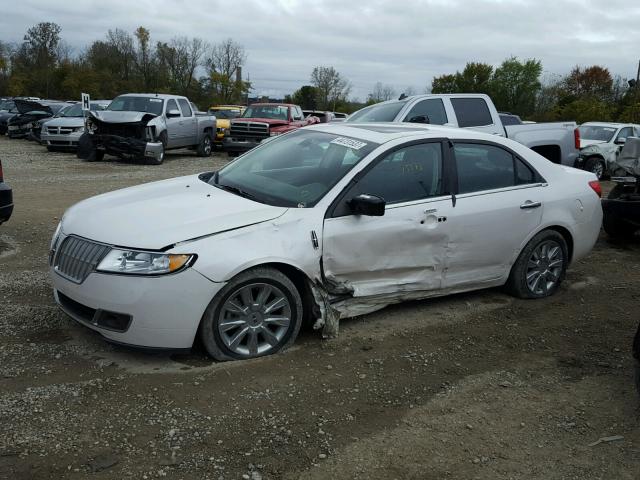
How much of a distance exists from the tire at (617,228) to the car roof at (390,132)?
3.55m

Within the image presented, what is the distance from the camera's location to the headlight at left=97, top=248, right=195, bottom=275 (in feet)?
12.7

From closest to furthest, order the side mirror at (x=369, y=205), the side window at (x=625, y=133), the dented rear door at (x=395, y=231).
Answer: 1. the side mirror at (x=369, y=205)
2. the dented rear door at (x=395, y=231)
3. the side window at (x=625, y=133)

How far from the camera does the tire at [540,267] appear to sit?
5668 millimetres

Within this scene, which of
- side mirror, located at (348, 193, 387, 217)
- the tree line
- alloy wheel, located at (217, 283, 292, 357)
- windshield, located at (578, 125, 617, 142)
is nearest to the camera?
alloy wheel, located at (217, 283, 292, 357)

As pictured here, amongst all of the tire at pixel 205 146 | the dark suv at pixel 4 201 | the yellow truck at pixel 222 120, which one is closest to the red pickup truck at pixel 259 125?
the tire at pixel 205 146

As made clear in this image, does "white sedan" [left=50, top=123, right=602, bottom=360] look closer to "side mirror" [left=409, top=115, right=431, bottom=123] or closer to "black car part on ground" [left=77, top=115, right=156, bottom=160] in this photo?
"side mirror" [left=409, top=115, right=431, bottom=123]

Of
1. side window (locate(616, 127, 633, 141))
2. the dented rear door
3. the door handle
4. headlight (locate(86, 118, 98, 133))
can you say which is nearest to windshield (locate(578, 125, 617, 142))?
side window (locate(616, 127, 633, 141))

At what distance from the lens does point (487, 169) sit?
5.44m

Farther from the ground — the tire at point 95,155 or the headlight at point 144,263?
the headlight at point 144,263

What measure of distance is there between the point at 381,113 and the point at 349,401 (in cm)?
735

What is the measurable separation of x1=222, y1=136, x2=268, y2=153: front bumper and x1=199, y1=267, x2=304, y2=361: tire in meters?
15.4

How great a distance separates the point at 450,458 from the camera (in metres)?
3.24

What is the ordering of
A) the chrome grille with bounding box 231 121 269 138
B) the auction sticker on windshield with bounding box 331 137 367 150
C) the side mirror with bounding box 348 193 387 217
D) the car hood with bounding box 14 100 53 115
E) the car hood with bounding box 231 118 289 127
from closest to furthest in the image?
1. the side mirror with bounding box 348 193 387 217
2. the auction sticker on windshield with bounding box 331 137 367 150
3. the chrome grille with bounding box 231 121 269 138
4. the car hood with bounding box 231 118 289 127
5. the car hood with bounding box 14 100 53 115

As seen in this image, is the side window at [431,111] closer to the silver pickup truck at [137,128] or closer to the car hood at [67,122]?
the silver pickup truck at [137,128]
